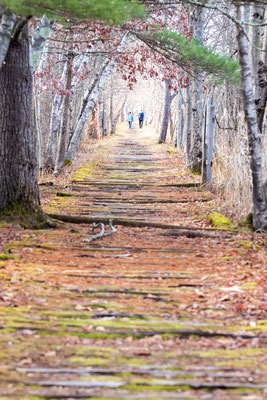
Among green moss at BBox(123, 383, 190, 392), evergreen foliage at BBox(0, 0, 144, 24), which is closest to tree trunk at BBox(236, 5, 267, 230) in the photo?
evergreen foliage at BBox(0, 0, 144, 24)

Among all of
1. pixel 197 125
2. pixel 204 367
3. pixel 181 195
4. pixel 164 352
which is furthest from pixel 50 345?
pixel 197 125

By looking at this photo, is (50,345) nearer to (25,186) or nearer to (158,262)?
(158,262)

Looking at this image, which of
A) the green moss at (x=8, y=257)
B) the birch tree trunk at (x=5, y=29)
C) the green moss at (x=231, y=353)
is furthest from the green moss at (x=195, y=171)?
the green moss at (x=231, y=353)

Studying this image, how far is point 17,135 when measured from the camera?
7.45 metres

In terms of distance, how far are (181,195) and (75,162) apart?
6.69 metres

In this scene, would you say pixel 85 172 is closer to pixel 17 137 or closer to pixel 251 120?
pixel 17 137

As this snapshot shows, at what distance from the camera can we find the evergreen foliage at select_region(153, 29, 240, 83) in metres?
8.50

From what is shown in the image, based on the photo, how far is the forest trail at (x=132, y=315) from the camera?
3121mm

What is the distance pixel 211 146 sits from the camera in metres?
11.9

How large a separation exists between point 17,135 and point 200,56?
3.42m

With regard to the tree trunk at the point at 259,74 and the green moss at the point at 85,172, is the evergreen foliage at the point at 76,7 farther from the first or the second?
the green moss at the point at 85,172

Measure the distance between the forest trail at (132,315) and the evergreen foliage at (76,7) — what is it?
2.83m

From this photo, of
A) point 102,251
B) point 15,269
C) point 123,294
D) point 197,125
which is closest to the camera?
point 123,294

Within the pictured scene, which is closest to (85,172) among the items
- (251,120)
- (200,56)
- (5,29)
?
(200,56)
